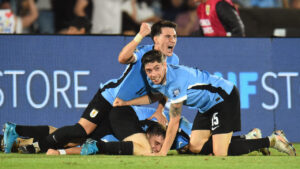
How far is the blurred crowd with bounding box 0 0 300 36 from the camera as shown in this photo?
14.9 m

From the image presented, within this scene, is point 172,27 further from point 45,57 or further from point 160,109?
point 45,57

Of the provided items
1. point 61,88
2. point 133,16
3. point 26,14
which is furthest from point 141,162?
point 133,16

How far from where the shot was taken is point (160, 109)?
10.1 meters

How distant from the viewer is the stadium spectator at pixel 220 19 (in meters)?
12.6

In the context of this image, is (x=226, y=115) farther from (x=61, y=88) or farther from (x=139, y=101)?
(x=61, y=88)

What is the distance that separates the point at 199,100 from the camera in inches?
372

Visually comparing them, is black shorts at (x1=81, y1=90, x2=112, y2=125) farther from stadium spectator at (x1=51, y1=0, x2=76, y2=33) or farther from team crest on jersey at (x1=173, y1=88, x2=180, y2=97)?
stadium spectator at (x1=51, y1=0, x2=76, y2=33)

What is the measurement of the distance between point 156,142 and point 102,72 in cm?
246

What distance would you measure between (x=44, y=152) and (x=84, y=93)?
1.88m

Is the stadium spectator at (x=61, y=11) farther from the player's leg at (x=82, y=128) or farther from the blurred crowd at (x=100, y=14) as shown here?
the player's leg at (x=82, y=128)

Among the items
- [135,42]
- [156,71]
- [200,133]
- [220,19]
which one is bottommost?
[200,133]

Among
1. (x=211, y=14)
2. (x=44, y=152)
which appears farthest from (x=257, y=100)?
(x=44, y=152)

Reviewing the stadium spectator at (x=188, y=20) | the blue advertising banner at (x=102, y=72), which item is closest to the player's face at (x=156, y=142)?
the blue advertising banner at (x=102, y=72)

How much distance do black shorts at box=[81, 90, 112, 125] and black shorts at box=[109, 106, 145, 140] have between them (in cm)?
18
